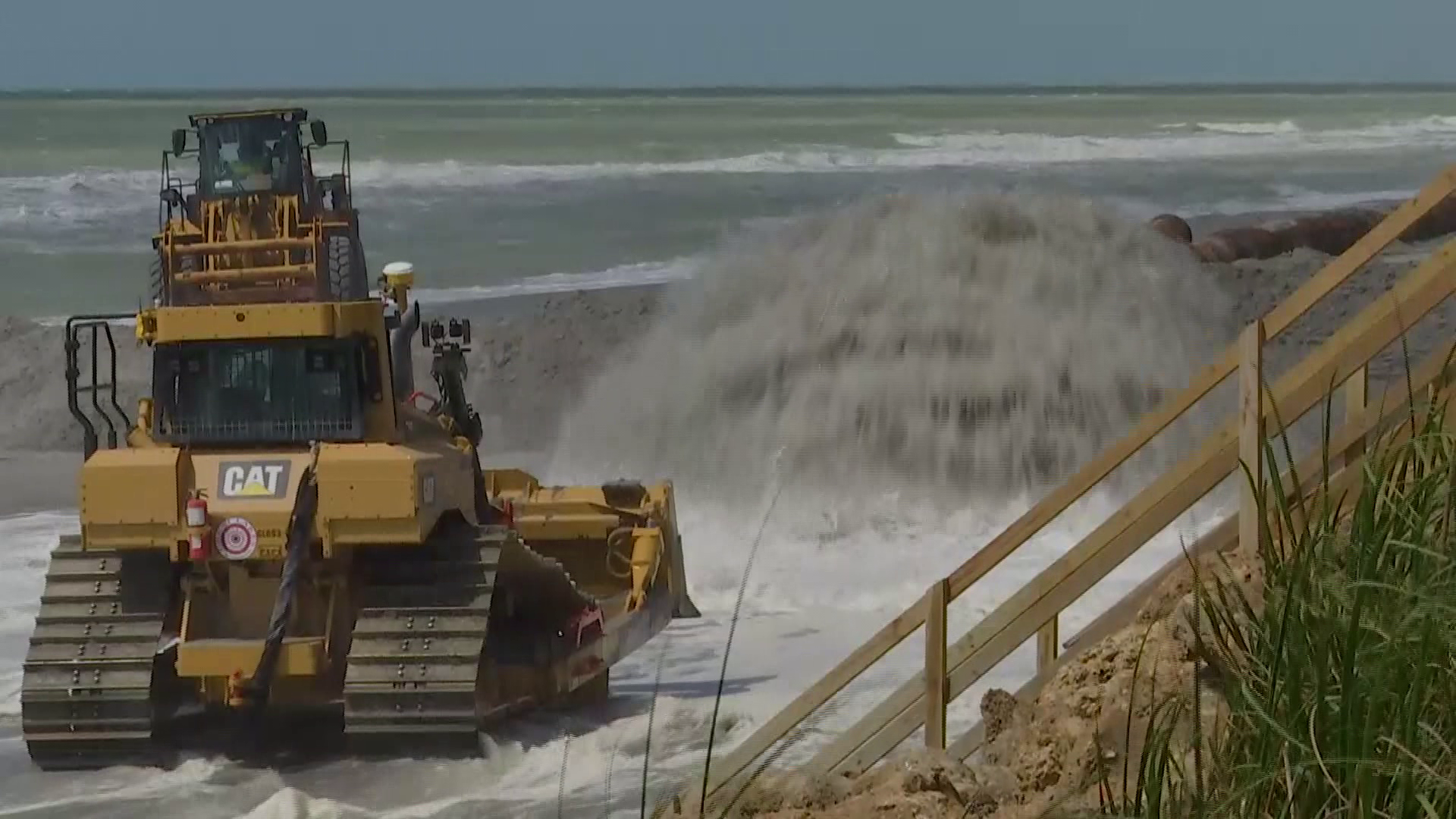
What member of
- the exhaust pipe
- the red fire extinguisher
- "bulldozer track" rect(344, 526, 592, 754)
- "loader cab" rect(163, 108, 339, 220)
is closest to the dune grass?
"bulldozer track" rect(344, 526, 592, 754)

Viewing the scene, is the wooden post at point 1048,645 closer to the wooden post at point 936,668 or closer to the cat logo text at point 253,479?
the wooden post at point 936,668

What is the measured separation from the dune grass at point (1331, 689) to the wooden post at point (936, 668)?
1152 millimetres

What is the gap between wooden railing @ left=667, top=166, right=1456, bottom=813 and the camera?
607cm

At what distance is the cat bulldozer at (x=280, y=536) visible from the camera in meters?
10.3

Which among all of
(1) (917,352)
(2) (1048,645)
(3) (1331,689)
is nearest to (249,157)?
(2) (1048,645)

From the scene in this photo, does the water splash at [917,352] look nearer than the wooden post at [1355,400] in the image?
No

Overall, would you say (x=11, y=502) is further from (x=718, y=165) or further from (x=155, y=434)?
(x=718, y=165)

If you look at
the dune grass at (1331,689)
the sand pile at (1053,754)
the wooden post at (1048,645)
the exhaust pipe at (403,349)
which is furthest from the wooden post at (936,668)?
the exhaust pipe at (403,349)

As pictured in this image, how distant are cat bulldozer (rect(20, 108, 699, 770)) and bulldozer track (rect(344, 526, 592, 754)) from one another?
11 millimetres

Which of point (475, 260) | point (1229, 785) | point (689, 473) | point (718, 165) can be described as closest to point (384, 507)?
point (1229, 785)

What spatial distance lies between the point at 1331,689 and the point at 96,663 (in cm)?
711

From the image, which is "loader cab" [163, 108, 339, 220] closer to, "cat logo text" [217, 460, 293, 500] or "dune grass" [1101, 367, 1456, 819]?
"cat logo text" [217, 460, 293, 500]

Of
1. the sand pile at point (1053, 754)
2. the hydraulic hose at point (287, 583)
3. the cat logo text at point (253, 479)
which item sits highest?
the sand pile at point (1053, 754)

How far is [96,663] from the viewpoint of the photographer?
10.5m
